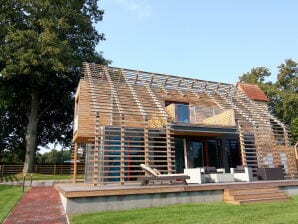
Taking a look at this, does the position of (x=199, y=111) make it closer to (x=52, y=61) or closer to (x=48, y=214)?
(x=48, y=214)

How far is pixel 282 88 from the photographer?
37562mm

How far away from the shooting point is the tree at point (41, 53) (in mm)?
19750

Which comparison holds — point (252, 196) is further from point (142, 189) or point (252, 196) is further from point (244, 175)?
point (142, 189)

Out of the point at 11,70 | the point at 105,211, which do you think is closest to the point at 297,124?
the point at 105,211

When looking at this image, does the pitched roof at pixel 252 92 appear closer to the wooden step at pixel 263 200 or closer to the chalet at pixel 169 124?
the chalet at pixel 169 124

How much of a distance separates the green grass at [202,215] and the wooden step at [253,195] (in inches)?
30.5

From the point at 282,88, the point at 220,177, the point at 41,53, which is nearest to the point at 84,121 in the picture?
the point at 220,177

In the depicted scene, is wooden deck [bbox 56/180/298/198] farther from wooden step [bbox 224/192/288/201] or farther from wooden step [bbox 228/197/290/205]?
wooden step [bbox 228/197/290/205]

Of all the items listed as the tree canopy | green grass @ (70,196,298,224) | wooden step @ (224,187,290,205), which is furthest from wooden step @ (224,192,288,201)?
A: the tree canopy

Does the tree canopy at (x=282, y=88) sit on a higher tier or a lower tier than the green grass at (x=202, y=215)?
higher

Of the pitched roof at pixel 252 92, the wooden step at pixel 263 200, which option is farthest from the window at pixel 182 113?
the pitched roof at pixel 252 92

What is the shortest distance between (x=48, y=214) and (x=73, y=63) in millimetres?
16175

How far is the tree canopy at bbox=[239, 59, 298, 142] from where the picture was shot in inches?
1324

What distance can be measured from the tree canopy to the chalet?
1975cm
